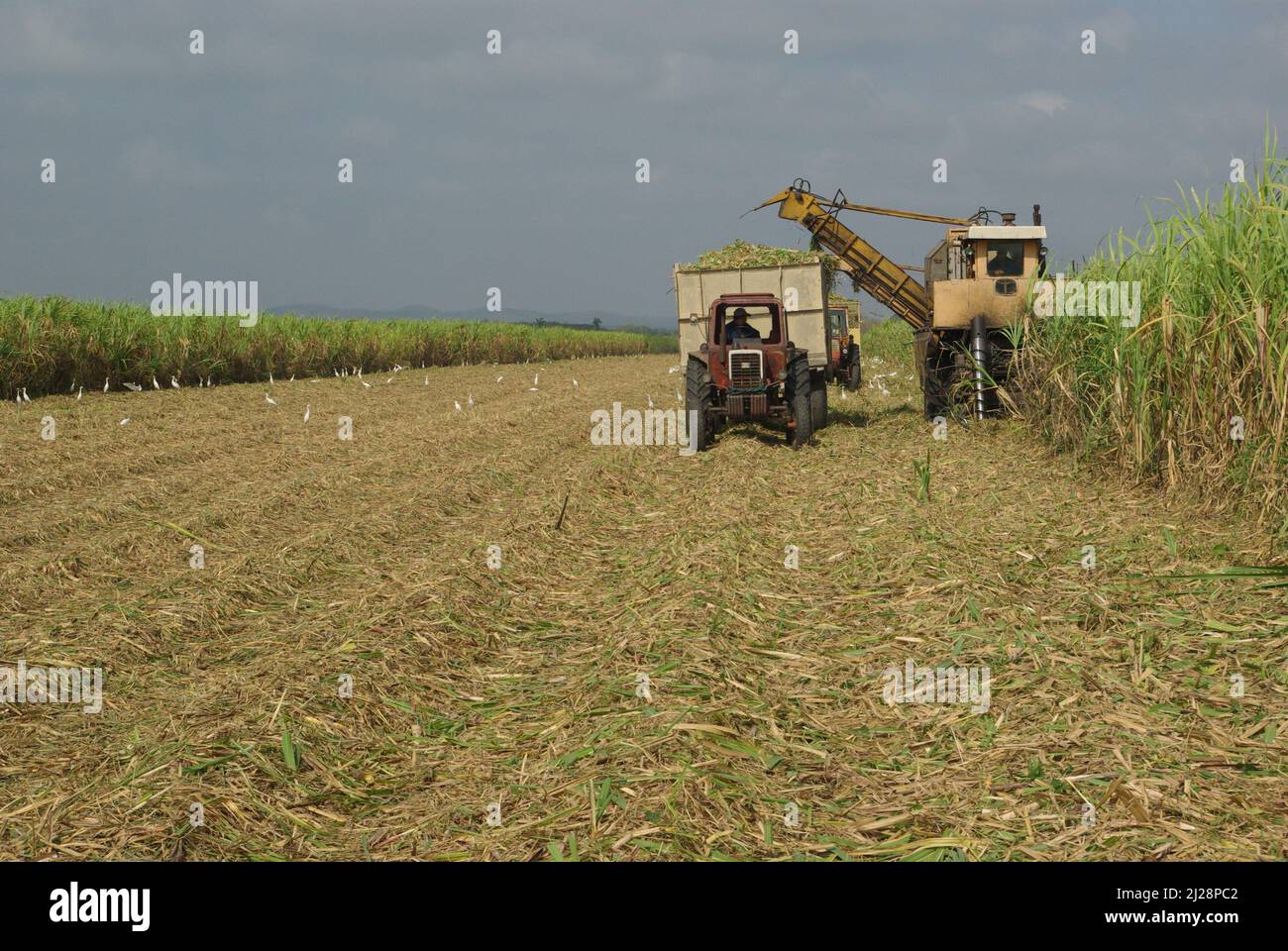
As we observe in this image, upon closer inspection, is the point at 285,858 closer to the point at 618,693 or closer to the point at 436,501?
the point at 618,693

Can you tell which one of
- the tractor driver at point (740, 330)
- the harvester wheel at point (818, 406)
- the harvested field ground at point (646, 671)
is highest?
the tractor driver at point (740, 330)

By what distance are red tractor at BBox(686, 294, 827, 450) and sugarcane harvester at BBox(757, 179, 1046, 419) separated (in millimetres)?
2189

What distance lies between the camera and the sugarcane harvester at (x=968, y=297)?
43.0ft

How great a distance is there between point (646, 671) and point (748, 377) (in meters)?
7.53

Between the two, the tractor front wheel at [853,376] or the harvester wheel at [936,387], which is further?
the tractor front wheel at [853,376]

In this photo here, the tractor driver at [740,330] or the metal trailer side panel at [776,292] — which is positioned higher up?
the metal trailer side panel at [776,292]

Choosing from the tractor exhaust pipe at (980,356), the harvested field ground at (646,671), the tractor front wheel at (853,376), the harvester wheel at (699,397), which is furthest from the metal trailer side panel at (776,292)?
the tractor front wheel at (853,376)

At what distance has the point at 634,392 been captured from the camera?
24.7 m

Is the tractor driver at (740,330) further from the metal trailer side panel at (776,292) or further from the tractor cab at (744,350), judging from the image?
the metal trailer side panel at (776,292)

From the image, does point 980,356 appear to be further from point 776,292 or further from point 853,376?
point 853,376

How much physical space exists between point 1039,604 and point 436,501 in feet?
19.6

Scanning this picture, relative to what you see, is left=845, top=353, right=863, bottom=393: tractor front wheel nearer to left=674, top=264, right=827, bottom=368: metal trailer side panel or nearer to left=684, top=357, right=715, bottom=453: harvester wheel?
left=674, top=264, right=827, bottom=368: metal trailer side panel

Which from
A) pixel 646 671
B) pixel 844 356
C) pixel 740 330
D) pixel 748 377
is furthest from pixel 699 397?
pixel 844 356

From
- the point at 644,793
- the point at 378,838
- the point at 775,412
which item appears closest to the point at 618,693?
the point at 644,793
